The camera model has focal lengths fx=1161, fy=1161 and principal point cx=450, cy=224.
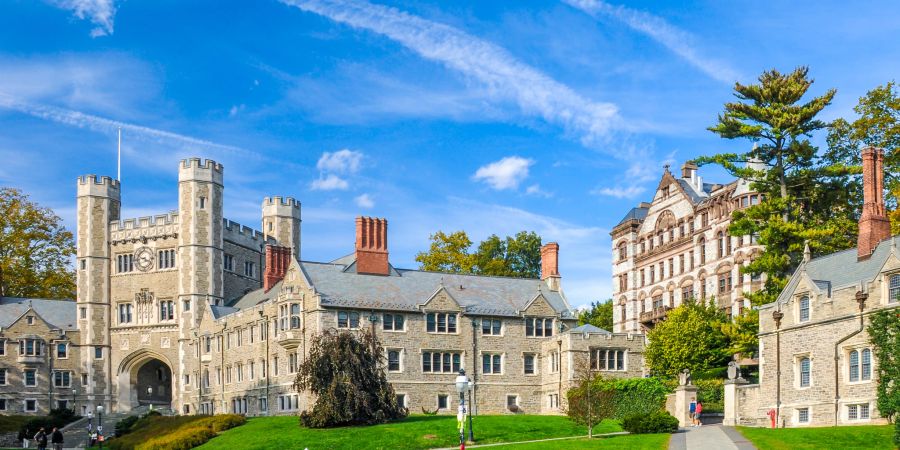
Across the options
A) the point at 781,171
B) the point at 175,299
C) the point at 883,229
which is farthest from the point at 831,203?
the point at 175,299

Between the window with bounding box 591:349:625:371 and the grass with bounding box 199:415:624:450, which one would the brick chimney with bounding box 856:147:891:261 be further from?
the window with bounding box 591:349:625:371

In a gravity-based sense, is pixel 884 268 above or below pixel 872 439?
above

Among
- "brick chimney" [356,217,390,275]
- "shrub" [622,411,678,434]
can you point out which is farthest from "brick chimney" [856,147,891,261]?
"brick chimney" [356,217,390,275]

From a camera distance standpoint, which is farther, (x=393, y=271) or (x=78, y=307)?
(x=78, y=307)

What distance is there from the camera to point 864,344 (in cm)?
4653

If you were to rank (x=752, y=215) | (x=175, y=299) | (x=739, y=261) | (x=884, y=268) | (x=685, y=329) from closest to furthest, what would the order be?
(x=884, y=268), (x=752, y=215), (x=685, y=329), (x=739, y=261), (x=175, y=299)

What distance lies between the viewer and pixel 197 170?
290ft

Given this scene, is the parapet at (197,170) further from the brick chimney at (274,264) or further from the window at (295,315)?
the window at (295,315)

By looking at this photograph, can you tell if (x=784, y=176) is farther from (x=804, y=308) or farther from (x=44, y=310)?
(x=44, y=310)

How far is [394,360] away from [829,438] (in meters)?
30.2

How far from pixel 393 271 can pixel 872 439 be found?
35.5 m

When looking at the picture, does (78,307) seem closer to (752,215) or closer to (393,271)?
(393,271)

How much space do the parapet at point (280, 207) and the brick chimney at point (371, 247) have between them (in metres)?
29.3

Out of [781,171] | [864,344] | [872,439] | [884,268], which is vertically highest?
[781,171]
